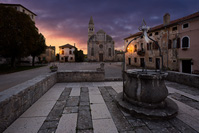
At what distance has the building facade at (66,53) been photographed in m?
44.5

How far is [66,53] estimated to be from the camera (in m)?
44.9

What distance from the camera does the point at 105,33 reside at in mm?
42562

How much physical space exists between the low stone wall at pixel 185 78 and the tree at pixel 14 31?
18.7 m

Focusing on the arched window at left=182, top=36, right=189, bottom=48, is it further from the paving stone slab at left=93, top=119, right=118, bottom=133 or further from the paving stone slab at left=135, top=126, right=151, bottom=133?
the paving stone slab at left=93, top=119, right=118, bottom=133

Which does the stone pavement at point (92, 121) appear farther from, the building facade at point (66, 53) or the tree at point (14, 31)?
the building facade at point (66, 53)

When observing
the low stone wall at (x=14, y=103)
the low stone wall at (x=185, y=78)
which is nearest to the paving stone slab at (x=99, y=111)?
the low stone wall at (x=14, y=103)

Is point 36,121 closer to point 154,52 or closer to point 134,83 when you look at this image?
point 134,83

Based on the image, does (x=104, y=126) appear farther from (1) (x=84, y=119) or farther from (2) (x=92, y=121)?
(1) (x=84, y=119)

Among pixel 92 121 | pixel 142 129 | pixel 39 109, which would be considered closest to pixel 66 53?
pixel 39 109

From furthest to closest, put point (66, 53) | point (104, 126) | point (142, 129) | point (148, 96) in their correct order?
point (66, 53)
point (148, 96)
point (104, 126)
point (142, 129)

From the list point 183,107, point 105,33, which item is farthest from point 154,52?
→ point 105,33

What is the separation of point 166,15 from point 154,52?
22.0 ft

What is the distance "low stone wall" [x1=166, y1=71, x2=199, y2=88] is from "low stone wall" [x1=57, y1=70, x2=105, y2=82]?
18.1ft

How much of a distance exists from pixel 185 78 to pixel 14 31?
19.6 meters
